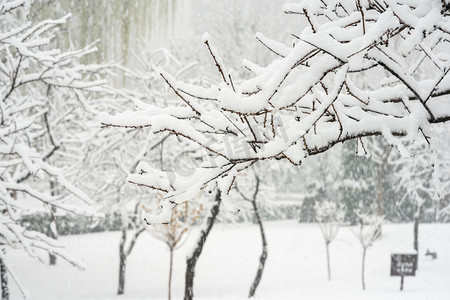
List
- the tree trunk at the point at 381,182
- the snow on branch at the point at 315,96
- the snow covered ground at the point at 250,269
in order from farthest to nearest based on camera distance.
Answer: the tree trunk at the point at 381,182 → the snow covered ground at the point at 250,269 → the snow on branch at the point at 315,96

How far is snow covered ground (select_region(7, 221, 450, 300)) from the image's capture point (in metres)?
11.2

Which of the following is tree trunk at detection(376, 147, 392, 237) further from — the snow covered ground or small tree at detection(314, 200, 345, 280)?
small tree at detection(314, 200, 345, 280)

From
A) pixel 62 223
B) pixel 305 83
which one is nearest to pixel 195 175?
pixel 305 83

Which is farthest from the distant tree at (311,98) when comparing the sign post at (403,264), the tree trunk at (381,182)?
the tree trunk at (381,182)

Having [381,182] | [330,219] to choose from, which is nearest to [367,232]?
[330,219]

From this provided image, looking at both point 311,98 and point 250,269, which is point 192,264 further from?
point 250,269

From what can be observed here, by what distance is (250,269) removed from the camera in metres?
15.3

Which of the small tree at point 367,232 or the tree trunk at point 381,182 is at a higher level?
the tree trunk at point 381,182

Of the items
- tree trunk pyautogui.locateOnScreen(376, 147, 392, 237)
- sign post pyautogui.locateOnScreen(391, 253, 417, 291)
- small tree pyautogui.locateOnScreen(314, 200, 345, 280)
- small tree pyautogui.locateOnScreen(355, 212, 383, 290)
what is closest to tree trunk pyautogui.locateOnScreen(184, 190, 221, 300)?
sign post pyautogui.locateOnScreen(391, 253, 417, 291)

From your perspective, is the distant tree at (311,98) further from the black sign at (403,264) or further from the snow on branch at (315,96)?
the black sign at (403,264)

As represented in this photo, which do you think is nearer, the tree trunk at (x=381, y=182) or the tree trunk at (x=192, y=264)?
the tree trunk at (x=192, y=264)

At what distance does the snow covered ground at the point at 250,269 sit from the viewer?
1118 cm

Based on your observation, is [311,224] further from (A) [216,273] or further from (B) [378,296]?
(B) [378,296]

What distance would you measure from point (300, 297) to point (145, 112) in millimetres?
9751
